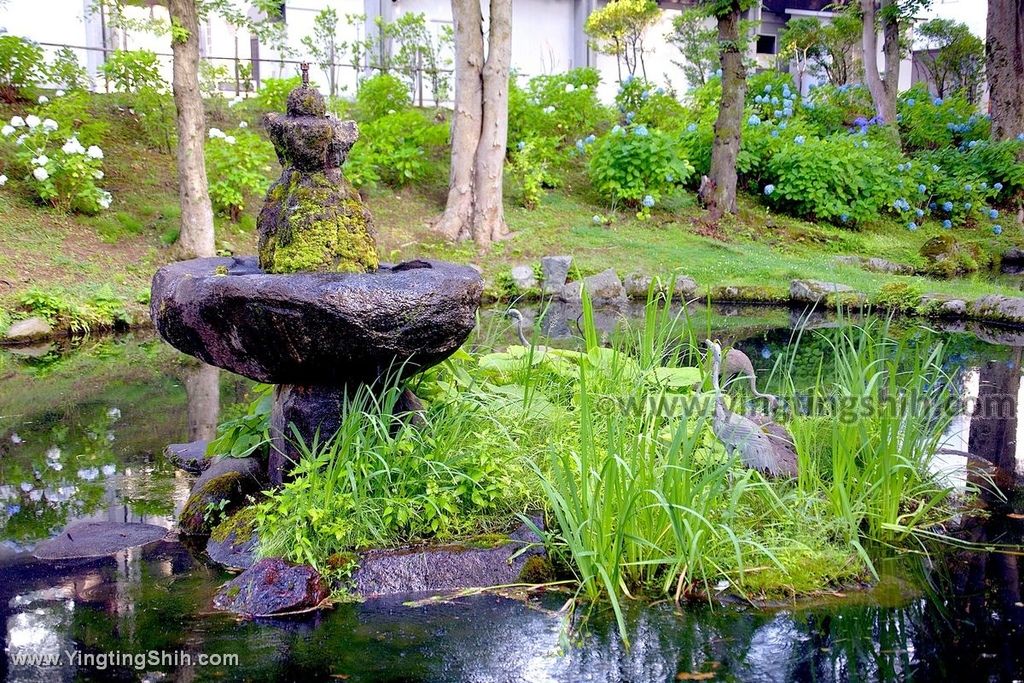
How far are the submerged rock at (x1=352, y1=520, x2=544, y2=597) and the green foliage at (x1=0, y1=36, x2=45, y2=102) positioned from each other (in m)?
12.9

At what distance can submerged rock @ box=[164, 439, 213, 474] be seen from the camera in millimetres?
5883

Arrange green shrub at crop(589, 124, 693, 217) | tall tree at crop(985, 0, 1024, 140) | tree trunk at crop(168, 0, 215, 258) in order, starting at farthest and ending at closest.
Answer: tall tree at crop(985, 0, 1024, 140) < green shrub at crop(589, 124, 693, 217) < tree trunk at crop(168, 0, 215, 258)

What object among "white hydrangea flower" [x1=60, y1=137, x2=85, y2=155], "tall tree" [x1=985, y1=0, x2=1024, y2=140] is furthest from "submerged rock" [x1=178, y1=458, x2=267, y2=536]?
"tall tree" [x1=985, y1=0, x2=1024, y2=140]

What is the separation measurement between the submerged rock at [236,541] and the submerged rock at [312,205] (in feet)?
4.21

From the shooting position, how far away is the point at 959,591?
4.15 metres

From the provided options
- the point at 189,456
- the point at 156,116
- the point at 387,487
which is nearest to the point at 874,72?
the point at 156,116

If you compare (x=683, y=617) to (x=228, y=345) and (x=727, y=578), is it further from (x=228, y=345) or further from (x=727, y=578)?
(x=228, y=345)

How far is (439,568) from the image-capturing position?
4.25 meters

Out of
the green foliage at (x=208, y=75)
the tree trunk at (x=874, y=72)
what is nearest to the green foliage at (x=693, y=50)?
the tree trunk at (x=874, y=72)

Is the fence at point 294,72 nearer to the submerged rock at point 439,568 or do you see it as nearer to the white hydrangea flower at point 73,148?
the white hydrangea flower at point 73,148

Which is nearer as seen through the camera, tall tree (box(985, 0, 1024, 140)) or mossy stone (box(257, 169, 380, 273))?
mossy stone (box(257, 169, 380, 273))

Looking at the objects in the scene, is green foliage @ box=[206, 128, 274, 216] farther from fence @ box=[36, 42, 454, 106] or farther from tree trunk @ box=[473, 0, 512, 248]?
fence @ box=[36, 42, 454, 106]

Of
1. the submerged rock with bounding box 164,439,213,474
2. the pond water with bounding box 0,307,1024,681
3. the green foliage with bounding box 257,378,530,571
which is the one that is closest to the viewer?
the pond water with bounding box 0,307,1024,681

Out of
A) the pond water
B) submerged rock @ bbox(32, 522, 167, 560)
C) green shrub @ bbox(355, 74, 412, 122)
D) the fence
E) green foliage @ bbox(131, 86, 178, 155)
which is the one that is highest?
the fence
